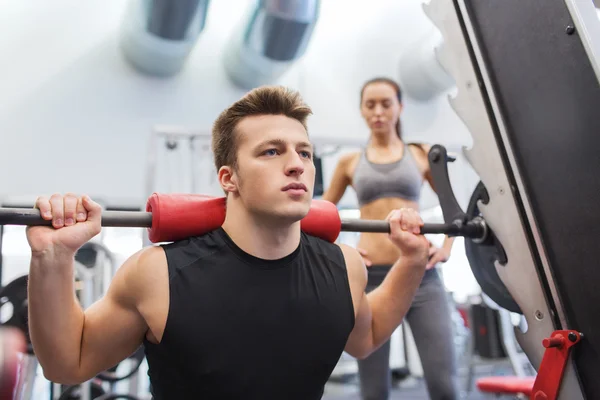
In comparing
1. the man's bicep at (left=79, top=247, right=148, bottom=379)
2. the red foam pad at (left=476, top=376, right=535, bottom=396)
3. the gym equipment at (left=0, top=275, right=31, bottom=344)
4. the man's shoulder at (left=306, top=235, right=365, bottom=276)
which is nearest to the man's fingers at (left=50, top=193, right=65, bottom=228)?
the man's bicep at (left=79, top=247, right=148, bottom=379)

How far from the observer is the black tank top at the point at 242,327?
1023 mm

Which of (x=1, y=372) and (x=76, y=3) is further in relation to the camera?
(x=76, y=3)

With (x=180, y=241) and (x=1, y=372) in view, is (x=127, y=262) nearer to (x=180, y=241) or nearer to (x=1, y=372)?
(x=180, y=241)

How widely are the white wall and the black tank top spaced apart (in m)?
2.75

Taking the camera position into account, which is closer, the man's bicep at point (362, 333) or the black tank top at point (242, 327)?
the black tank top at point (242, 327)

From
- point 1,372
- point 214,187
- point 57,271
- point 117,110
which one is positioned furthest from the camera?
point 117,110

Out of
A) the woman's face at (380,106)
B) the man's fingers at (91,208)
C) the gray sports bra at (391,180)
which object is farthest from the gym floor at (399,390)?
the man's fingers at (91,208)

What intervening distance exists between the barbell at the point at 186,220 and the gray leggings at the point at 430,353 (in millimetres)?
586

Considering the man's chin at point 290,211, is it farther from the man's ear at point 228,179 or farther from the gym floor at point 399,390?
the gym floor at point 399,390

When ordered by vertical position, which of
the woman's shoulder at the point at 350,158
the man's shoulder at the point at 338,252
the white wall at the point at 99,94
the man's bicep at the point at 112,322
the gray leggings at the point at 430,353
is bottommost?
the gray leggings at the point at 430,353

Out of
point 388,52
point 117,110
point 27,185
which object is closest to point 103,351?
point 27,185

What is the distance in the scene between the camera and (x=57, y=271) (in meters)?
0.98

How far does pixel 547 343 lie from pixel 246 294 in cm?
64

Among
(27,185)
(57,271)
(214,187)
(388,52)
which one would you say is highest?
(388,52)
